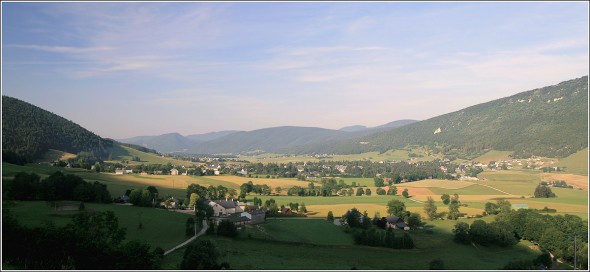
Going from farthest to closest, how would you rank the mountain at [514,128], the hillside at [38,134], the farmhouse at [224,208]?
the mountain at [514,128]
the hillside at [38,134]
the farmhouse at [224,208]

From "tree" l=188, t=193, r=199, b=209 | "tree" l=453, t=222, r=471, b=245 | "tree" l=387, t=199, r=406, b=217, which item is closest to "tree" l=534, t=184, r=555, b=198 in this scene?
"tree" l=387, t=199, r=406, b=217

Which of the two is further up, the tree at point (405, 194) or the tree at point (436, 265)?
the tree at point (405, 194)

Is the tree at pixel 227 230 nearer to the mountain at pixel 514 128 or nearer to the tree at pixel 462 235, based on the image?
the tree at pixel 462 235

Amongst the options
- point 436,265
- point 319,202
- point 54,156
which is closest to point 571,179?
point 319,202

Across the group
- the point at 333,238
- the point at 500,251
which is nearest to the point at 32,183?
the point at 333,238

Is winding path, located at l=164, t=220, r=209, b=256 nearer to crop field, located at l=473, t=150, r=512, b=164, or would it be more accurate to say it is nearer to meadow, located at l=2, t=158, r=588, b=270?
meadow, located at l=2, t=158, r=588, b=270

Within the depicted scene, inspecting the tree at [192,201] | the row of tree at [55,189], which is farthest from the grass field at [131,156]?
the row of tree at [55,189]
